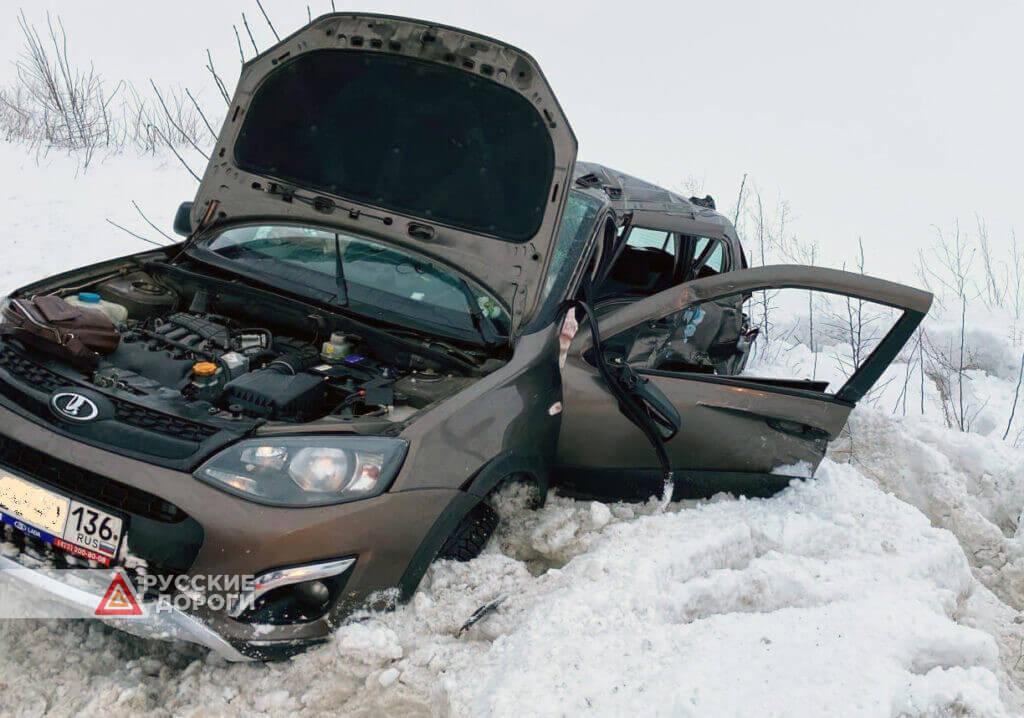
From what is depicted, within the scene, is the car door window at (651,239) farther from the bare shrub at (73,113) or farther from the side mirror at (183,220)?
the bare shrub at (73,113)

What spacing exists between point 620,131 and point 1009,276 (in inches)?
441

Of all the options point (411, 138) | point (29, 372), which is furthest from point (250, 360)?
point (411, 138)

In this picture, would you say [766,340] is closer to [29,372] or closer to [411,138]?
[411,138]

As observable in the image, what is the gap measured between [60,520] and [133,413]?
353 millimetres

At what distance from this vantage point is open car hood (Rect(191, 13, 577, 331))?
3115 millimetres

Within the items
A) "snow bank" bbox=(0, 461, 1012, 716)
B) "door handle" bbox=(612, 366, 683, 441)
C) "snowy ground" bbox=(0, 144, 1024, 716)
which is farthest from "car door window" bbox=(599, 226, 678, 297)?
"snow bank" bbox=(0, 461, 1012, 716)

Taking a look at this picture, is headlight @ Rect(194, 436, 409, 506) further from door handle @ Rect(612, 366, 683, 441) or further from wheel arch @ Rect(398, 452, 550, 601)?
door handle @ Rect(612, 366, 683, 441)

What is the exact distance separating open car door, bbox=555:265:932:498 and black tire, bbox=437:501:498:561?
1.62 ft

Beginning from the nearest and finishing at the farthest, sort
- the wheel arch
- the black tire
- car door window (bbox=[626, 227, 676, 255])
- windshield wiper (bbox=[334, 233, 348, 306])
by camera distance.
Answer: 1. the wheel arch
2. the black tire
3. windshield wiper (bbox=[334, 233, 348, 306])
4. car door window (bbox=[626, 227, 676, 255])

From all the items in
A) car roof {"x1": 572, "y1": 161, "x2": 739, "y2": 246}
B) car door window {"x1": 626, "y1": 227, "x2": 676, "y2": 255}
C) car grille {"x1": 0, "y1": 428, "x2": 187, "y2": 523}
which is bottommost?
car grille {"x1": 0, "y1": 428, "x2": 187, "y2": 523}

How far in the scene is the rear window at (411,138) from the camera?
10.3 feet

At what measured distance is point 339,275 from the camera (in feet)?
11.1

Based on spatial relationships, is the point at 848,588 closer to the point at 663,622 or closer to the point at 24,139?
the point at 663,622

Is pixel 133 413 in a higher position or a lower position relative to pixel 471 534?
higher
